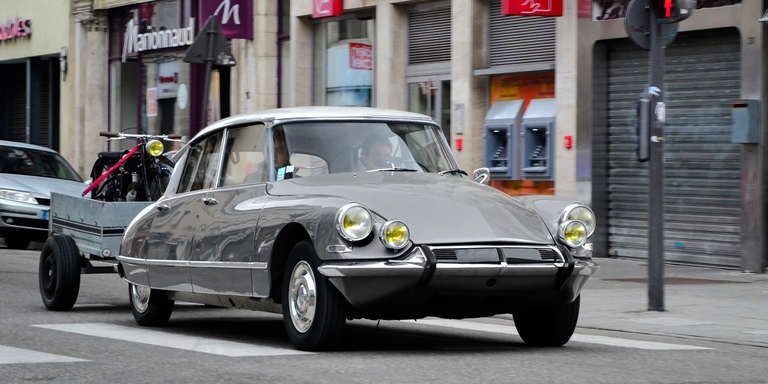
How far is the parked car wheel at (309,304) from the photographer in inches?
314

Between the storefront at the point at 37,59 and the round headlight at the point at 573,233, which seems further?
the storefront at the point at 37,59

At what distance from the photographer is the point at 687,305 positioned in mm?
12453

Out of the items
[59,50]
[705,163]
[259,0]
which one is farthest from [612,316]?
[59,50]

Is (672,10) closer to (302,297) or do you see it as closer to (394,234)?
(394,234)

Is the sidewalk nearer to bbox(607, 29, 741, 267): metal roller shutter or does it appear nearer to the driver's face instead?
bbox(607, 29, 741, 267): metal roller shutter

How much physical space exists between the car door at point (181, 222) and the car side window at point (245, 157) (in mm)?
222

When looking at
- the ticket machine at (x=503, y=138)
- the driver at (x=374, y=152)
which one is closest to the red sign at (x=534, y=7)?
the ticket machine at (x=503, y=138)

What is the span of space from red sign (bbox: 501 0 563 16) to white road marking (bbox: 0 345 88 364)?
12.0 meters

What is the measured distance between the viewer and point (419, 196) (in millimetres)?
8281

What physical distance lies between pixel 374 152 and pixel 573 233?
149 centimetres

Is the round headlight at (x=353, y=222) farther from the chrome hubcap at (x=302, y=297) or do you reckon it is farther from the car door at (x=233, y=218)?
the car door at (x=233, y=218)

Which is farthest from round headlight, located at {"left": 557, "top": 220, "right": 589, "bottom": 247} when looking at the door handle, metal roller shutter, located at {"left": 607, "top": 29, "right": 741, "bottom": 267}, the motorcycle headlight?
the motorcycle headlight

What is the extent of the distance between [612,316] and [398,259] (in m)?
4.22

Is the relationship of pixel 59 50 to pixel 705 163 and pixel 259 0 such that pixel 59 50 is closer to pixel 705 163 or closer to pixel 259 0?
pixel 259 0
